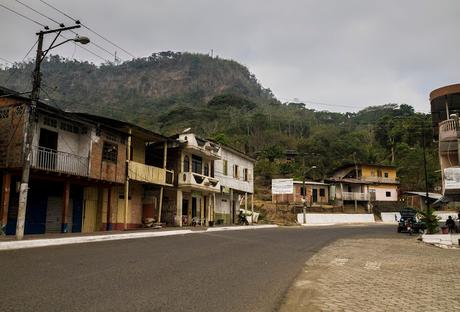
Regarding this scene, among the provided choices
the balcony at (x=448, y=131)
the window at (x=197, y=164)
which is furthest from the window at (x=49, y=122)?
the balcony at (x=448, y=131)

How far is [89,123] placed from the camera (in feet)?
78.2

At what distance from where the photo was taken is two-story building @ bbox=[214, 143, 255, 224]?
4084 centimetres

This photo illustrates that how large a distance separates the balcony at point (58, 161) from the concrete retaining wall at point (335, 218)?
110ft

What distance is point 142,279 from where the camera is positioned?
30.6 feet

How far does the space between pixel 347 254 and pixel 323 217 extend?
38.3 m

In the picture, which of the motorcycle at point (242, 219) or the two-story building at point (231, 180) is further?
the motorcycle at point (242, 219)

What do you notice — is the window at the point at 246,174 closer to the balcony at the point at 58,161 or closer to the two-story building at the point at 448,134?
the two-story building at the point at 448,134

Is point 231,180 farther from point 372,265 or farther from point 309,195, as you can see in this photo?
point 372,265

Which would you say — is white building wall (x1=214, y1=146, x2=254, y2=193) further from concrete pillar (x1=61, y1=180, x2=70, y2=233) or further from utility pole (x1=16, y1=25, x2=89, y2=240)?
utility pole (x1=16, y1=25, x2=89, y2=240)

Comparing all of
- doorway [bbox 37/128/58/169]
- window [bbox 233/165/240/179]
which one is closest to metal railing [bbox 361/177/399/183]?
window [bbox 233/165/240/179]

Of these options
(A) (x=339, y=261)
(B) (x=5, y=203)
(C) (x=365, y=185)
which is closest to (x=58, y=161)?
(B) (x=5, y=203)

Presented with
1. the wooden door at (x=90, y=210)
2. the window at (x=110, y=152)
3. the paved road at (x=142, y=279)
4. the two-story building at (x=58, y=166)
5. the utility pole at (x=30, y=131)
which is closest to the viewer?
the paved road at (x=142, y=279)

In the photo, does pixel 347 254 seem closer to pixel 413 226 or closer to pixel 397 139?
pixel 413 226

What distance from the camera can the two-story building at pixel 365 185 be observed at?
64750mm
